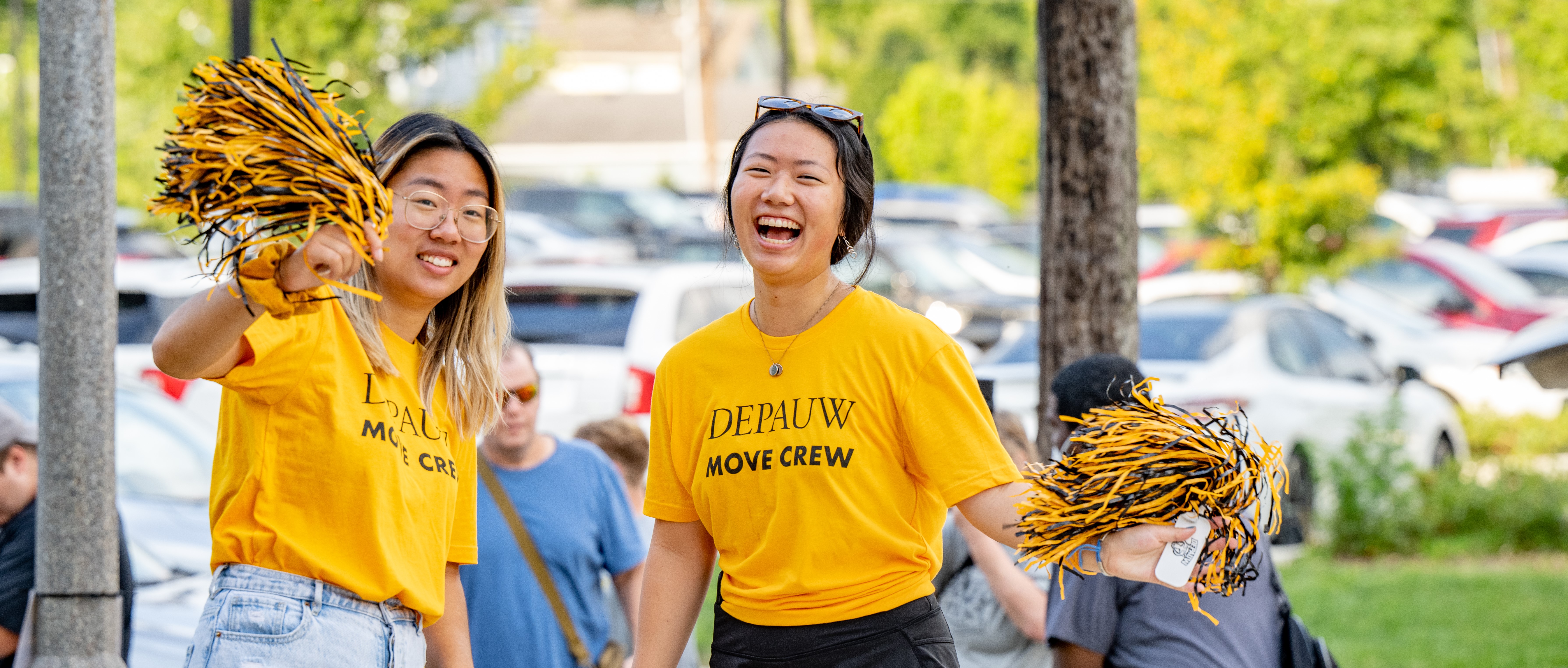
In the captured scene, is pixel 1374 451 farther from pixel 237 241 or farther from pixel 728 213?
pixel 237 241

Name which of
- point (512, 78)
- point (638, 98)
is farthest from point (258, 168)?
point (638, 98)

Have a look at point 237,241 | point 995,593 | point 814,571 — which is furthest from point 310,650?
point 995,593

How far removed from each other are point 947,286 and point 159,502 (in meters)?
9.61

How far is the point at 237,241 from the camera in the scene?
216 cm

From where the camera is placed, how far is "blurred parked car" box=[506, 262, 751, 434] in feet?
26.9

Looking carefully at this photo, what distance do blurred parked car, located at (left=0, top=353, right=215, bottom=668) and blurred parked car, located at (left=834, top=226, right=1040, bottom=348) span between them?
18.6 feet

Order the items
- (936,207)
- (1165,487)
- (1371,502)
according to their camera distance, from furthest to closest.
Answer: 1. (936,207)
2. (1371,502)
3. (1165,487)

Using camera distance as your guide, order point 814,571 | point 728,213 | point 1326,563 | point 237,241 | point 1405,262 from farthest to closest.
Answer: point 1405,262
point 1326,563
point 728,213
point 814,571
point 237,241

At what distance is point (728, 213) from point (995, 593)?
1.47 m

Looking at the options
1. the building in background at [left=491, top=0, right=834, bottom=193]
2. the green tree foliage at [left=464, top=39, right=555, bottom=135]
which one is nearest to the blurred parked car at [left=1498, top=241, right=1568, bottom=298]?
the green tree foliage at [left=464, top=39, right=555, bottom=135]

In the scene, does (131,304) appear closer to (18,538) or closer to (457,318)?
(18,538)

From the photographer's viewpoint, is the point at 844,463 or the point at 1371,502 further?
the point at 1371,502

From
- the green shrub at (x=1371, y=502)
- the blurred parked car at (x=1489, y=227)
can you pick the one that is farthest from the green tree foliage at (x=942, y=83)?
the green shrub at (x=1371, y=502)

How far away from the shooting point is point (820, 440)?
8.46 ft
